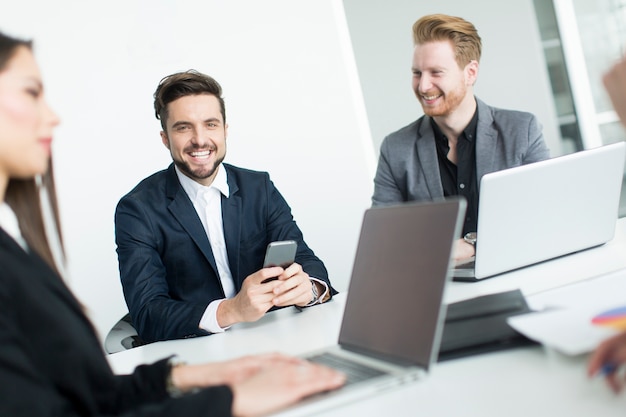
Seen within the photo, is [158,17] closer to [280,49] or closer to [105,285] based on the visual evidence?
[280,49]

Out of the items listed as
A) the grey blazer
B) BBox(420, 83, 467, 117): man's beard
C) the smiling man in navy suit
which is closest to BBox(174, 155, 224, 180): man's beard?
the smiling man in navy suit

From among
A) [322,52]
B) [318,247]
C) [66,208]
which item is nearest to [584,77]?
[322,52]

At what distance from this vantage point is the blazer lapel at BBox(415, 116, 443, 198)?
3109mm

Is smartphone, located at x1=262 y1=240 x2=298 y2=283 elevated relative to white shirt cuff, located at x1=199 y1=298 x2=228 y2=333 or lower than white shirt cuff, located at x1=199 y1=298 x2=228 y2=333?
elevated

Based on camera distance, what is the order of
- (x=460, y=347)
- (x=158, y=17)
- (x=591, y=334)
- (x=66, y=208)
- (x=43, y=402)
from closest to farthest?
(x=43, y=402) → (x=591, y=334) → (x=460, y=347) → (x=66, y=208) → (x=158, y=17)

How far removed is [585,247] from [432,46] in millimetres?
1493

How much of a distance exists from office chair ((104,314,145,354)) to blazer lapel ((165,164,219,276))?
1.30 ft

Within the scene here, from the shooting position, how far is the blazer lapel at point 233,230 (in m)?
2.87

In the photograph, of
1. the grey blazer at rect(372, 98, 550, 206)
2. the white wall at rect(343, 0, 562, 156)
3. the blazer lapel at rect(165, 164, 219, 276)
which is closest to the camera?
the blazer lapel at rect(165, 164, 219, 276)

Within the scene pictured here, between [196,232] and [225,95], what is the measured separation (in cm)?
217

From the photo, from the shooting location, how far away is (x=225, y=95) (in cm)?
475

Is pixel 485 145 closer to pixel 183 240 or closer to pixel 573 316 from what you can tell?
pixel 183 240

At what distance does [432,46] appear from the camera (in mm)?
3338

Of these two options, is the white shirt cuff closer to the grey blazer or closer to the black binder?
the black binder
